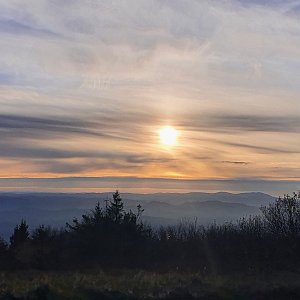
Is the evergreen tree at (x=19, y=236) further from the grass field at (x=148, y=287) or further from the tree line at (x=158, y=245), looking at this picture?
the grass field at (x=148, y=287)

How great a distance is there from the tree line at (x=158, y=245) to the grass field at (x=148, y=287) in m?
5.55

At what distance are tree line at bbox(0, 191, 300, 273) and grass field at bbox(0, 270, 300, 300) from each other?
5.55 metres

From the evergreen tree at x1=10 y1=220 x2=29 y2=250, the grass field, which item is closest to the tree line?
the evergreen tree at x1=10 y1=220 x2=29 y2=250

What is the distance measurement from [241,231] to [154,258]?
757 cm

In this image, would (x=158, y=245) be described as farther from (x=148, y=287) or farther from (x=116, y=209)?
(x=148, y=287)

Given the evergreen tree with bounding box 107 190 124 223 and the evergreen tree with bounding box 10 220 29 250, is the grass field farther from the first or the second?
the evergreen tree with bounding box 107 190 124 223

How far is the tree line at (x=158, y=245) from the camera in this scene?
3278cm

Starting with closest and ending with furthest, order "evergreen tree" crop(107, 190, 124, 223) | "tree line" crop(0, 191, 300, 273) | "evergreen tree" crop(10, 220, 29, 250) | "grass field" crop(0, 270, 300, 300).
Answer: "grass field" crop(0, 270, 300, 300), "tree line" crop(0, 191, 300, 273), "evergreen tree" crop(10, 220, 29, 250), "evergreen tree" crop(107, 190, 124, 223)

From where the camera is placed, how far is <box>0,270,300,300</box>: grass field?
18328 millimetres

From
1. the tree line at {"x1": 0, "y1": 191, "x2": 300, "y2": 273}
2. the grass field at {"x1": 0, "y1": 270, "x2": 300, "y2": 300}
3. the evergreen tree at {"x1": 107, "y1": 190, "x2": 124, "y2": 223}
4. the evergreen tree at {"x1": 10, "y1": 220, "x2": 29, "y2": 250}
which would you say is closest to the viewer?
the grass field at {"x1": 0, "y1": 270, "x2": 300, "y2": 300}

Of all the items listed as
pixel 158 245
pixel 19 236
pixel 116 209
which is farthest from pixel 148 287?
pixel 116 209

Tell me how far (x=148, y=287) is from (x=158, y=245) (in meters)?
15.8

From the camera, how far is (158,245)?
120 ft

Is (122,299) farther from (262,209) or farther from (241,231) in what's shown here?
(262,209)
